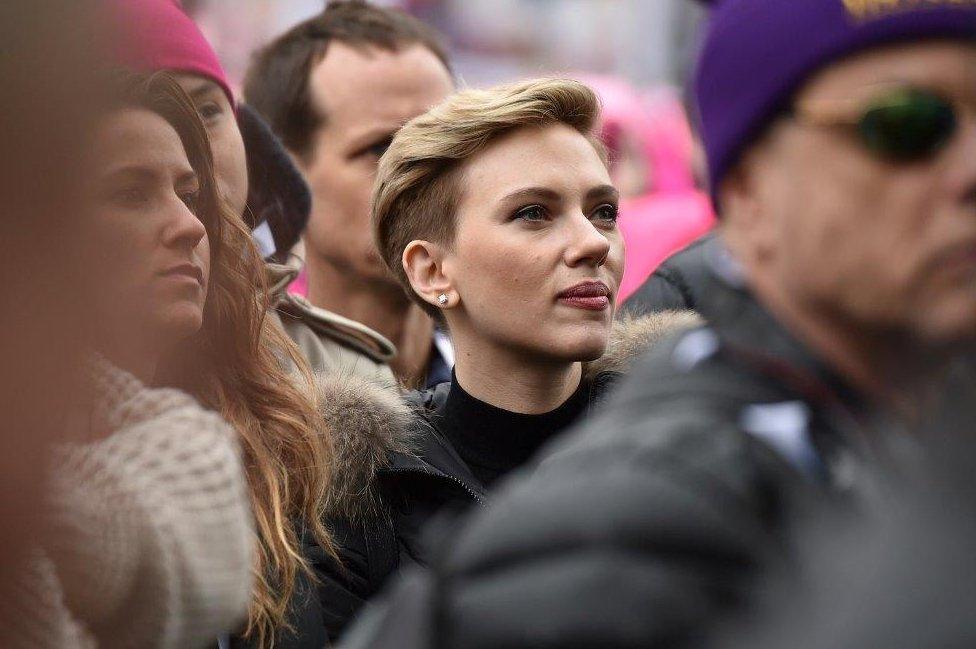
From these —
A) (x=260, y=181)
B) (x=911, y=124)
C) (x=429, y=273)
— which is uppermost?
(x=911, y=124)

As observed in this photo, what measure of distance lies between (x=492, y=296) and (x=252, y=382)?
0.59 m

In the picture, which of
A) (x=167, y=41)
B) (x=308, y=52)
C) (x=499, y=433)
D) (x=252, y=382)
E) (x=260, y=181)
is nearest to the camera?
(x=252, y=382)

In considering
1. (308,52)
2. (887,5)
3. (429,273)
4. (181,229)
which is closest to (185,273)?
(181,229)

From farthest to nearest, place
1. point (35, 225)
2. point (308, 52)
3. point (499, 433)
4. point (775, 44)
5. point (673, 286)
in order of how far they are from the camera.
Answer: point (308, 52) < point (673, 286) < point (499, 433) < point (35, 225) < point (775, 44)

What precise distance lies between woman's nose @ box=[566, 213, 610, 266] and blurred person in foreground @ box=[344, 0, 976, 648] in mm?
1699

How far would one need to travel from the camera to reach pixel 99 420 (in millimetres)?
1824

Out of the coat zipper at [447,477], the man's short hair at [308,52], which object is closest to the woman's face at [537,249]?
the coat zipper at [447,477]

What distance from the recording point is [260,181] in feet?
13.8

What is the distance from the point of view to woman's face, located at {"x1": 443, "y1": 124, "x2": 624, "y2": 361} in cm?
323

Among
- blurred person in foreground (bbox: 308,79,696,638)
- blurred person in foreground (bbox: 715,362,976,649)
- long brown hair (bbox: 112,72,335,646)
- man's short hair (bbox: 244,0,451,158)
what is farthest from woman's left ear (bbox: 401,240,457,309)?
blurred person in foreground (bbox: 715,362,976,649)

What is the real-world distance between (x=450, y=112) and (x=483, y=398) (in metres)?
0.72

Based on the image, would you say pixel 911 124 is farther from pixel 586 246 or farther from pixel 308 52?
pixel 308 52

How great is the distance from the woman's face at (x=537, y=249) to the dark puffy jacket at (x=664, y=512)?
1813 millimetres

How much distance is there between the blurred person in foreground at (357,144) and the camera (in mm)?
4547
